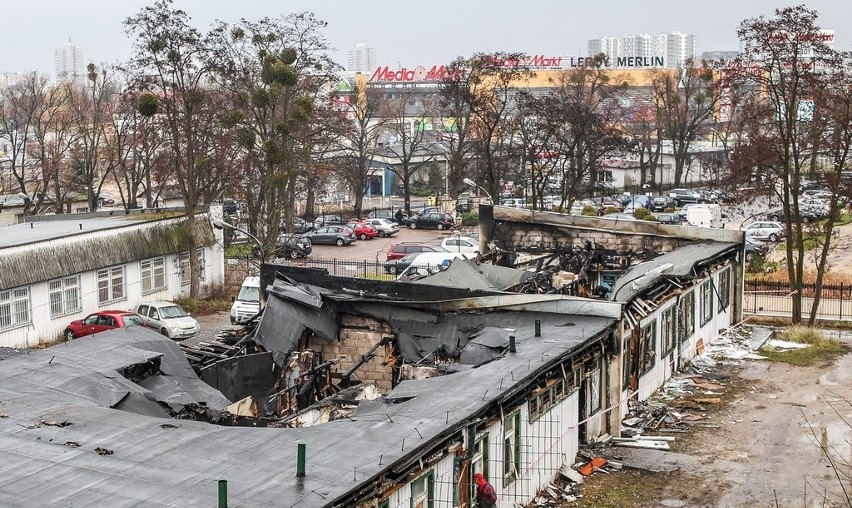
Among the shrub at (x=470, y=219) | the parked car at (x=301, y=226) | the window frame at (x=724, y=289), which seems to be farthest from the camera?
the shrub at (x=470, y=219)

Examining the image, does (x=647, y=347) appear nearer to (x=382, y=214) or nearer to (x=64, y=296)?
(x=64, y=296)

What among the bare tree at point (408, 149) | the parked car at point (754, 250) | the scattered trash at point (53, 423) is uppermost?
the bare tree at point (408, 149)

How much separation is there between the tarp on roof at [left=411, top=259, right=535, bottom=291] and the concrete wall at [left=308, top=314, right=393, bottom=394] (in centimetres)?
261

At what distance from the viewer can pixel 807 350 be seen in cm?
3144

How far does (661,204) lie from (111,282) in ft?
147

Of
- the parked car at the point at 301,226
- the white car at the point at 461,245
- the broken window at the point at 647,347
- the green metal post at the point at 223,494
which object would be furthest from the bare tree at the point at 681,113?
the green metal post at the point at 223,494

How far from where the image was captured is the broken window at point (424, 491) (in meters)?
14.6

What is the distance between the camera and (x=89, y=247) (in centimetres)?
3612

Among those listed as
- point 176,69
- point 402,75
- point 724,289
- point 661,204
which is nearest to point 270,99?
point 176,69

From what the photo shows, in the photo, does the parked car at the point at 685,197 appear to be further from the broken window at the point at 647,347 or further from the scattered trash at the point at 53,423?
the scattered trash at the point at 53,423

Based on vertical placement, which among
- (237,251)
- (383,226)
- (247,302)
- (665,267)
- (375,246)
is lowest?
(375,246)

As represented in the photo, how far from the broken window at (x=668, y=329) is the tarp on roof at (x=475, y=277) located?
12.7 feet

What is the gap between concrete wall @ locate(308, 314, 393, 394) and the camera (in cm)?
2378

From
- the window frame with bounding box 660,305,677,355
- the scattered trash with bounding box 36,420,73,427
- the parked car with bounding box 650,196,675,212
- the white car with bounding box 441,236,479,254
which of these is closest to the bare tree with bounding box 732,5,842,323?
the window frame with bounding box 660,305,677,355
